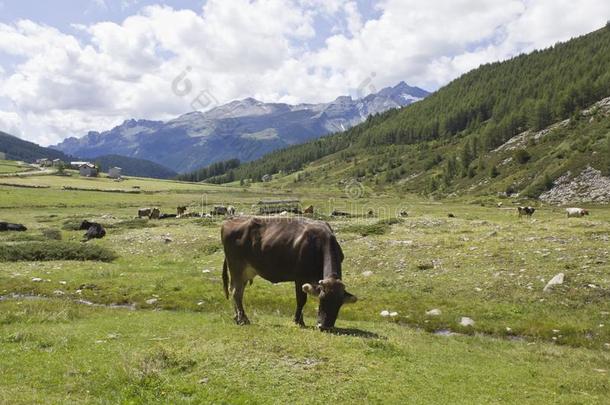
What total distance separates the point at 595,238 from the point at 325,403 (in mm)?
26424

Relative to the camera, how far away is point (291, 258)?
54.0ft

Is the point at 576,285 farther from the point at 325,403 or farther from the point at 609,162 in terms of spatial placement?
the point at 609,162

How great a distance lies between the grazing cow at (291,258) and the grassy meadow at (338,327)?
1.10m

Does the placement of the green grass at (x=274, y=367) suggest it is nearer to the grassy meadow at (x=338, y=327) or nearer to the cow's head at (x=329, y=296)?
the grassy meadow at (x=338, y=327)

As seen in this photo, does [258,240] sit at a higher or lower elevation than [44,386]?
higher

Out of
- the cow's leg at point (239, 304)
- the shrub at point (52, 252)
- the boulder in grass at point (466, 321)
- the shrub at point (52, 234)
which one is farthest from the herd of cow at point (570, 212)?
the shrub at point (52, 234)

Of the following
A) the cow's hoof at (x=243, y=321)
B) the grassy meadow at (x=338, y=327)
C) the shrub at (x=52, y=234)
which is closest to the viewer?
the grassy meadow at (x=338, y=327)

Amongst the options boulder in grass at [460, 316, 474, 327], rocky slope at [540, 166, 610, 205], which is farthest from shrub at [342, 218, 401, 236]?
rocky slope at [540, 166, 610, 205]

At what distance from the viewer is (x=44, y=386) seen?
35.3 feet

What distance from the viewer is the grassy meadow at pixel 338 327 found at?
36.3ft

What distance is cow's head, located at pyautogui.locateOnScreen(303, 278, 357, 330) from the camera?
1460 cm

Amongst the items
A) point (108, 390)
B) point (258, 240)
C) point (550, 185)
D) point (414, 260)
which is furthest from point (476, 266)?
point (550, 185)

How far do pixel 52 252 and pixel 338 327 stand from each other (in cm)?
2693

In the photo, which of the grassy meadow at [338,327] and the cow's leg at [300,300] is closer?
the grassy meadow at [338,327]
